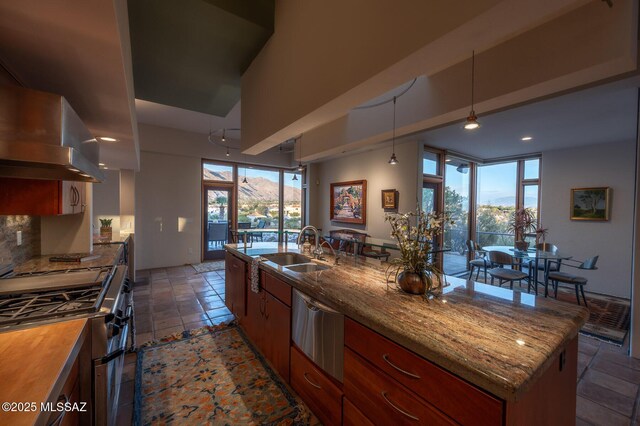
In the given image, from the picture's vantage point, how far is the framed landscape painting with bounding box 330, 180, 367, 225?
609 cm

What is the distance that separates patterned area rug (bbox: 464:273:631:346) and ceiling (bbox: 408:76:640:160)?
2.86 m

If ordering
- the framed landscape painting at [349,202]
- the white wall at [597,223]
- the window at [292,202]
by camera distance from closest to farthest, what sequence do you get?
the white wall at [597,223] → the framed landscape painting at [349,202] → the window at [292,202]

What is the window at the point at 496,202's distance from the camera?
6164 millimetres

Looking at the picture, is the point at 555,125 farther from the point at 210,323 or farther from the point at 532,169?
the point at 210,323

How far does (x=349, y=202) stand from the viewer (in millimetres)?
6492

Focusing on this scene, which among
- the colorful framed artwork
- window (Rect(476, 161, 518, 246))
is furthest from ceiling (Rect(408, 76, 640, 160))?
the colorful framed artwork

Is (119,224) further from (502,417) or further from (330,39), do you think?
(502,417)

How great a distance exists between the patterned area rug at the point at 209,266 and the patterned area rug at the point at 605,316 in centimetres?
611

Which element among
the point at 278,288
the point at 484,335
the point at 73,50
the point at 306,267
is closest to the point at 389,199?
the point at 306,267

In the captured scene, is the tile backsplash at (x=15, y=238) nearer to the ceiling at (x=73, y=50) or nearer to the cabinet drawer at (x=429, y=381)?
the ceiling at (x=73, y=50)

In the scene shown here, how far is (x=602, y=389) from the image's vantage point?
2.28 meters

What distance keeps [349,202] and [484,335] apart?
17.8 feet

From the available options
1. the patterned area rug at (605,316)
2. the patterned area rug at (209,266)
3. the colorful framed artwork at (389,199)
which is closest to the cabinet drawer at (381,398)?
the patterned area rug at (605,316)

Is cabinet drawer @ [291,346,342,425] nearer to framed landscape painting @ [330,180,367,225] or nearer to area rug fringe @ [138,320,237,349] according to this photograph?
area rug fringe @ [138,320,237,349]
